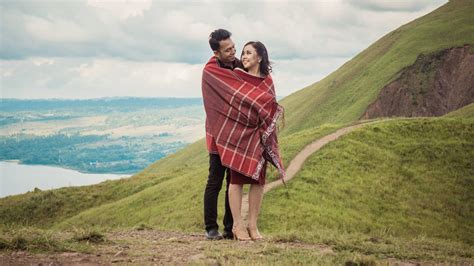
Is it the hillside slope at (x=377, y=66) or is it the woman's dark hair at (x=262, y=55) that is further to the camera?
the hillside slope at (x=377, y=66)

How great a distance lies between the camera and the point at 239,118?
902 centimetres

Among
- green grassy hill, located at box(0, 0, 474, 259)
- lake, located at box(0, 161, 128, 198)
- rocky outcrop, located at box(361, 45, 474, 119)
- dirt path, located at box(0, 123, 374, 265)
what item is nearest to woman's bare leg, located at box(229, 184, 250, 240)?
dirt path, located at box(0, 123, 374, 265)

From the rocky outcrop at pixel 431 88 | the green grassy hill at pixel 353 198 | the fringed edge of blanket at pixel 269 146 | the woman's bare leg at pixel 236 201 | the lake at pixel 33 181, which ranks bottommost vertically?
the lake at pixel 33 181

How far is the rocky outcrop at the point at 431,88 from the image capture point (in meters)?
58.2

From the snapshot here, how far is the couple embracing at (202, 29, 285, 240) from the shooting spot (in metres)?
8.98

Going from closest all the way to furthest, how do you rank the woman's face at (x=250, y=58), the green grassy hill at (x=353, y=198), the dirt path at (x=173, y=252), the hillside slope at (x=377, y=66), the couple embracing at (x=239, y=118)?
the dirt path at (x=173, y=252) → the couple embracing at (x=239, y=118) → the woman's face at (x=250, y=58) → the green grassy hill at (x=353, y=198) → the hillside slope at (x=377, y=66)

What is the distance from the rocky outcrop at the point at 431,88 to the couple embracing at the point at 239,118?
51.6m

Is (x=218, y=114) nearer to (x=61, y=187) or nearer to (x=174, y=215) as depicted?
(x=174, y=215)

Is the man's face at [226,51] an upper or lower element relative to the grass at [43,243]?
upper

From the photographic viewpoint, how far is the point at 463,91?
58.0 metres

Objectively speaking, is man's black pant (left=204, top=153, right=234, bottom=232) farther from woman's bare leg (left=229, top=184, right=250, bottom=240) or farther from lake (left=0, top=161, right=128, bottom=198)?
lake (left=0, top=161, right=128, bottom=198)

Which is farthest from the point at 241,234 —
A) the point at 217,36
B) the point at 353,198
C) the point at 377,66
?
the point at 377,66

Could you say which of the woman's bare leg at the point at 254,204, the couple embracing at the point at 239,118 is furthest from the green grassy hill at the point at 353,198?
the couple embracing at the point at 239,118

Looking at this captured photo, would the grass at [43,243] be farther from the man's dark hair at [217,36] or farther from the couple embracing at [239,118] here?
the man's dark hair at [217,36]
